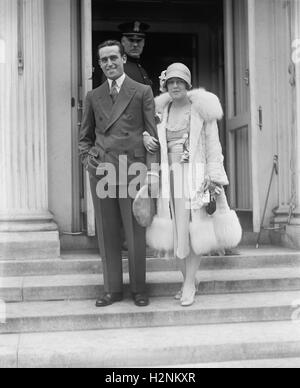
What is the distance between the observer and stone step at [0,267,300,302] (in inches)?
185

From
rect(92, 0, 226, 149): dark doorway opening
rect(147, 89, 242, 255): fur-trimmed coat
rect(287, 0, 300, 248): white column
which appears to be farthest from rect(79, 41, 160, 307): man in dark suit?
rect(92, 0, 226, 149): dark doorway opening

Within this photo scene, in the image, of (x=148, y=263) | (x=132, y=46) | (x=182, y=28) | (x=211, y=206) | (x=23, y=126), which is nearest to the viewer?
(x=211, y=206)

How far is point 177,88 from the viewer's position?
14.5ft

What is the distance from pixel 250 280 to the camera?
4961 mm

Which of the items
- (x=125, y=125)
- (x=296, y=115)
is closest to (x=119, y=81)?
(x=125, y=125)

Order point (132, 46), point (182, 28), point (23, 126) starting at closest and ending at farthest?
point (23, 126)
point (132, 46)
point (182, 28)

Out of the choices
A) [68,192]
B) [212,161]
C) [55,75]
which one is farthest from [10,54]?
[212,161]

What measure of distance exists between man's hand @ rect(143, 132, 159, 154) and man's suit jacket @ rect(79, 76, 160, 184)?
36 mm

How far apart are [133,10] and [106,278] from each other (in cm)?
544

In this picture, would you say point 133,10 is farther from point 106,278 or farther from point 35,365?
point 35,365

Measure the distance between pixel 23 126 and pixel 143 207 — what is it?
5.80ft

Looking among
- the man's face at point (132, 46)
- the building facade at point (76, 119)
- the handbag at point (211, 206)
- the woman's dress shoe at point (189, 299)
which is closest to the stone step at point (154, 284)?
the woman's dress shoe at point (189, 299)

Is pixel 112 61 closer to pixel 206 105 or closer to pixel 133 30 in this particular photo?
pixel 206 105

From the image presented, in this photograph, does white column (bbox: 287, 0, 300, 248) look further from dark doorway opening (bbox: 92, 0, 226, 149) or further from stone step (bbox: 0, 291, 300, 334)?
dark doorway opening (bbox: 92, 0, 226, 149)
